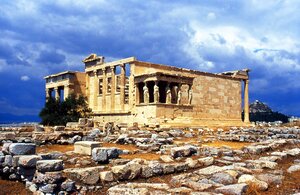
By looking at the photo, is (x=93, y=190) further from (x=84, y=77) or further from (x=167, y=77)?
(x=84, y=77)

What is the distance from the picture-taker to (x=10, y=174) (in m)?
11.0

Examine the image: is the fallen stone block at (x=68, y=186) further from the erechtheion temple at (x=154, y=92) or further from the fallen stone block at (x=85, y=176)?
the erechtheion temple at (x=154, y=92)

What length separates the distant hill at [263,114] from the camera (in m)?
77.8

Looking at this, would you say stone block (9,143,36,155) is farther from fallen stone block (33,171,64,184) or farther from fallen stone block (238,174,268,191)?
fallen stone block (238,174,268,191)

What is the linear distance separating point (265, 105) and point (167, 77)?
56.6 meters

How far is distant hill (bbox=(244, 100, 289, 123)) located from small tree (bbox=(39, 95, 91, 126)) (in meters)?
45.9

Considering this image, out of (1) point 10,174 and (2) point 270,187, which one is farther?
(1) point 10,174

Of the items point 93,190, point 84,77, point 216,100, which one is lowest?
point 93,190

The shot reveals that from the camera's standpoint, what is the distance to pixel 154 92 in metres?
37.4

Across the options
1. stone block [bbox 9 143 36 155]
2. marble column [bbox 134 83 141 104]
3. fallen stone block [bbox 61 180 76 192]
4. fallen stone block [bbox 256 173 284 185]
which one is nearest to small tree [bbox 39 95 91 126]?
marble column [bbox 134 83 141 104]

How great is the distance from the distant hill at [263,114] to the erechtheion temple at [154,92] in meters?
28.8

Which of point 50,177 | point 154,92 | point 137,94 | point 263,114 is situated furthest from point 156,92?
point 263,114

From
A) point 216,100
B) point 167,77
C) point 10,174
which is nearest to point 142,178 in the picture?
point 10,174

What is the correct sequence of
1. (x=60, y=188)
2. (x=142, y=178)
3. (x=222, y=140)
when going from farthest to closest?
(x=222, y=140), (x=142, y=178), (x=60, y=188)
